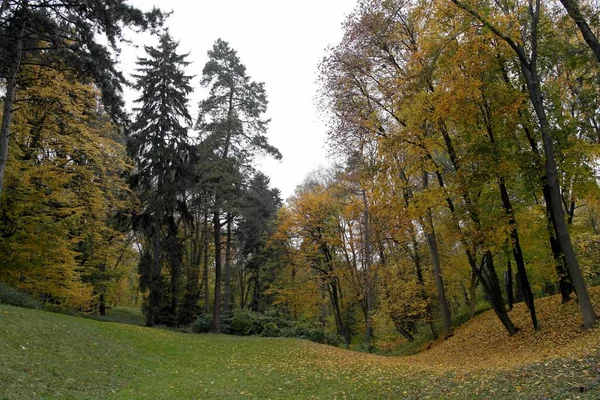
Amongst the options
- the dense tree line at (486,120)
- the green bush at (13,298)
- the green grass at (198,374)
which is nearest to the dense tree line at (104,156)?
the green bush at (13,298)

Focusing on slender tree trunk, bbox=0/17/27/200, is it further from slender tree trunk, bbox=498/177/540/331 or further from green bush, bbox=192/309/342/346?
slender tree trunk, bbox=498/177/540/331

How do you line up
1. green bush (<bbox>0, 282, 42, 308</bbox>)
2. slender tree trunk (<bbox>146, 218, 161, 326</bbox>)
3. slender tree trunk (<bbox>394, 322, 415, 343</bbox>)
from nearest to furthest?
green bush (<bbox>0, 282, 42, 308</bbox>), slender tree trunk (<bbox>146, 218, 161, 326</bbox>), slender tree trunk (<bbox>394, 322, 415, 343</bbox>)

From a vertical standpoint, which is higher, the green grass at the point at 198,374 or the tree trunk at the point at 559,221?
the tree trunk at the point at 559,221

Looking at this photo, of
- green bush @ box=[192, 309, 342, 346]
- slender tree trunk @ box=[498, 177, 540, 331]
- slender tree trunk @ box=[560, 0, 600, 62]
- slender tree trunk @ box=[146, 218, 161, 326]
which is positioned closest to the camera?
slender tree trunk @ box=[560, 0, 600, 62]

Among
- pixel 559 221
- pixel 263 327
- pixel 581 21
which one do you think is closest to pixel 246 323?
pixel 263 327

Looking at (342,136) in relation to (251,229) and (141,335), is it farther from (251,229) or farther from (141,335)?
(251,229)

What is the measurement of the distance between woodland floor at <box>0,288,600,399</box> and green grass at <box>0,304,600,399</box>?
0.08 feet

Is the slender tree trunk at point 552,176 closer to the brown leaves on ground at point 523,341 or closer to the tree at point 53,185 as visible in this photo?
the brown leaves on ground at point 523,341

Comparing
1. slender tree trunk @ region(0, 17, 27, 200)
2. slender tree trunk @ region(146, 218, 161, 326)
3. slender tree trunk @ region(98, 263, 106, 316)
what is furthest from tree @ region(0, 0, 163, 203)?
slender tree trunk @ region(98, 263, 106, 316)

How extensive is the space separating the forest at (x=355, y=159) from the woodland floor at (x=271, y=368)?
4.97ft

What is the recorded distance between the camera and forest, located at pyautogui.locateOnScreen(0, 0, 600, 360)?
10.6m

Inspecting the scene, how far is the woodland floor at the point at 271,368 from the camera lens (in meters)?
6.21

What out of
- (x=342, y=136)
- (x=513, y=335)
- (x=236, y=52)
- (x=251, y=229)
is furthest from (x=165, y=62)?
(x=513, y=335)

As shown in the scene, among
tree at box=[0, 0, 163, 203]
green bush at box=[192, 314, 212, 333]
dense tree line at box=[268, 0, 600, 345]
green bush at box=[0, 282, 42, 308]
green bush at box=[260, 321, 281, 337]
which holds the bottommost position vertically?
green bush at box=[260, 321, 281, 337]
